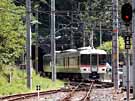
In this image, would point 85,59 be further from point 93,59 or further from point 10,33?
point 10,33

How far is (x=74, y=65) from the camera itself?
147 ft

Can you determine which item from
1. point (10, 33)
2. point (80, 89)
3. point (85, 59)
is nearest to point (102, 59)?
point (85, 59)

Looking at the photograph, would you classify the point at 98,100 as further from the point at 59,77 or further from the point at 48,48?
the point at 48,48

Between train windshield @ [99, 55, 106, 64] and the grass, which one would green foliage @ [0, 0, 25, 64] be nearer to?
the grass

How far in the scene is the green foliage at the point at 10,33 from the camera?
33656 mm

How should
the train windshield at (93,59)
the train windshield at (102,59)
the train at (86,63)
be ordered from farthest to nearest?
the train windshield at (102,59), the train windshield at (93,59), the train at (86,63)

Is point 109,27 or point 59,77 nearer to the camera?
point 59,77

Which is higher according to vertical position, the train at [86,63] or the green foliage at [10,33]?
the green foliage at [10,33]

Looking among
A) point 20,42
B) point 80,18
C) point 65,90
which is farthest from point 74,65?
point 80,18

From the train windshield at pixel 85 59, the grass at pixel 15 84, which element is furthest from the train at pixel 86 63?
the grass at pixel 15 84

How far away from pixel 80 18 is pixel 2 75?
28.8 meters

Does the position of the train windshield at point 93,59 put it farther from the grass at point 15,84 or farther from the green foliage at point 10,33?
the green foliage at point 10,33

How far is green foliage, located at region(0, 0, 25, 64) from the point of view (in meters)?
33.7

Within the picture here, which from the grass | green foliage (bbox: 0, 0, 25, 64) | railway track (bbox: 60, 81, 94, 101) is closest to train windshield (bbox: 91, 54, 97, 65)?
the grass
